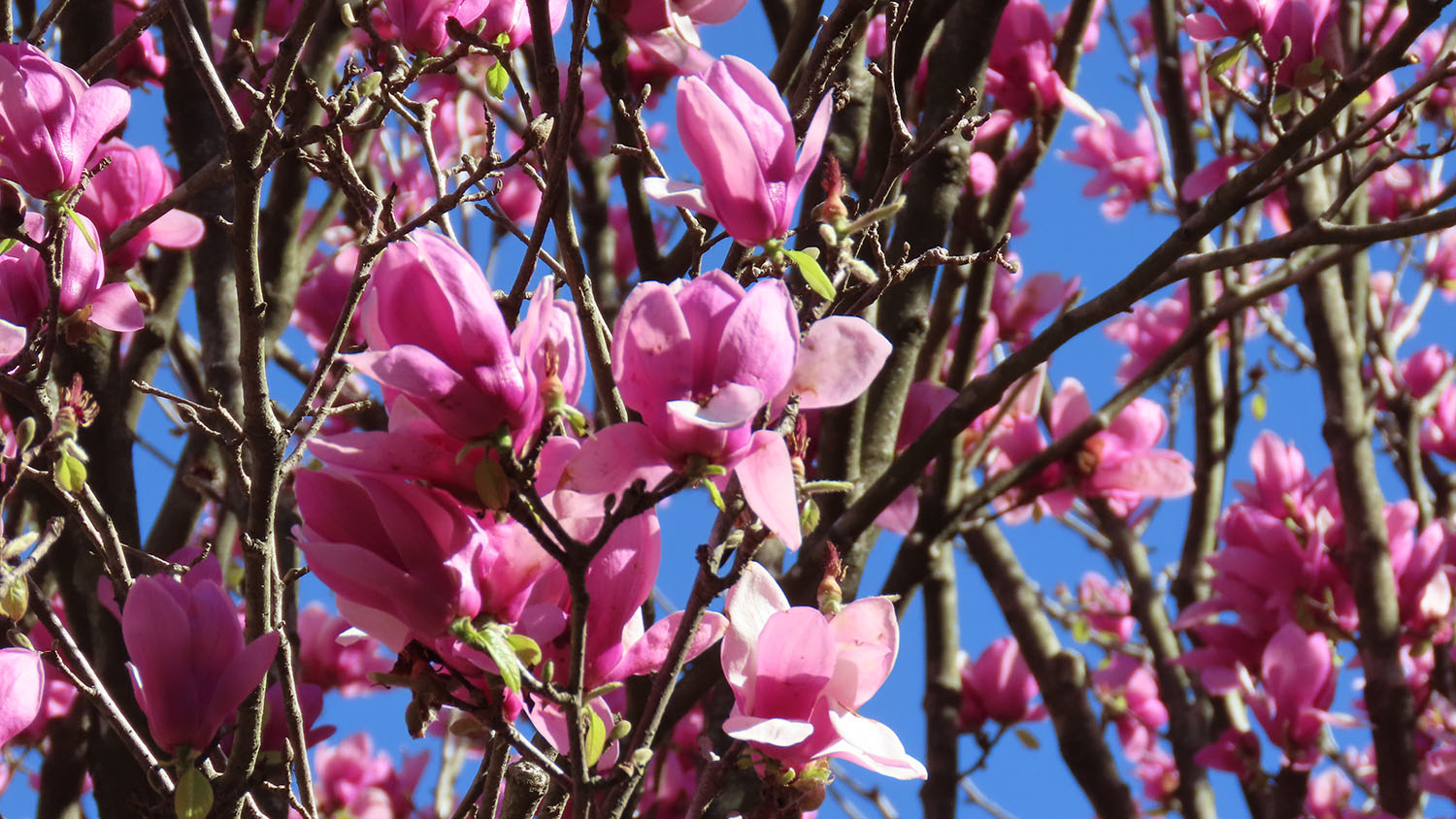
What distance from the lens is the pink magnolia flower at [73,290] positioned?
1455 mm

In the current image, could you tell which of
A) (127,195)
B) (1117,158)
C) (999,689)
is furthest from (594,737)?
(1117,158)

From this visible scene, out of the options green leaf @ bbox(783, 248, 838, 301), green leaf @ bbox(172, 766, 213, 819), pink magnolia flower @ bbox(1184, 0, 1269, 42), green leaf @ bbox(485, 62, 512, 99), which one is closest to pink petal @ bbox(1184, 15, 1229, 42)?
pink magnolia flower @ bbox(1184, 0, 1269, 42)

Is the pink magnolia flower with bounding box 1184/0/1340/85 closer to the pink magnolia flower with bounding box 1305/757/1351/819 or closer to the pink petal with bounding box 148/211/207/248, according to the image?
the pink petal with bounding box 148/211/207/248

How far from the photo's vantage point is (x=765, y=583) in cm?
100

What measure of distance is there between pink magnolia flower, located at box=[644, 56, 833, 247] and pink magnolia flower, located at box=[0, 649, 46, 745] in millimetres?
→ 657

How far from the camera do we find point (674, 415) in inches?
32.2

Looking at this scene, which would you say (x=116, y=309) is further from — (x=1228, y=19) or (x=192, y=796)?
(x=1228, y=19)

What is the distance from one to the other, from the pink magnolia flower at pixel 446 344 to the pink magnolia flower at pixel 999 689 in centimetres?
200

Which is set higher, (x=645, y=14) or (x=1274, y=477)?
(x=1274, y=477)

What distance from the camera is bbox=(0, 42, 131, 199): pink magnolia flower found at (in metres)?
1.34

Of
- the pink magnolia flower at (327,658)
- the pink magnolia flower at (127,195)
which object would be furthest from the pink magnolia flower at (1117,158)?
the pink magnolia flower at (127,195)

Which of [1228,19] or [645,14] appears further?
[1228,19]

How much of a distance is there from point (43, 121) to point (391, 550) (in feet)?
2.61

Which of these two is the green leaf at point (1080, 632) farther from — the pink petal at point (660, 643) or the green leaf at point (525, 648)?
the green leaf at point (525, 648)
